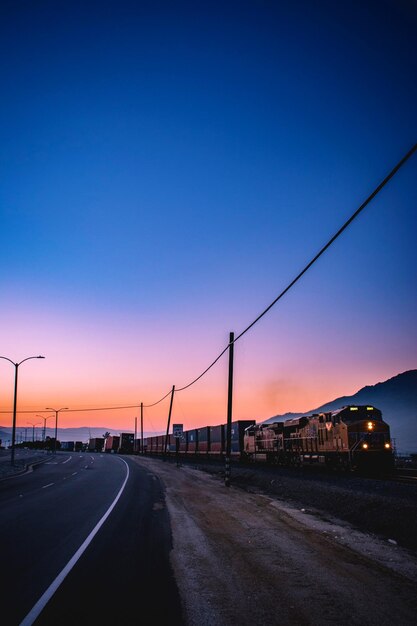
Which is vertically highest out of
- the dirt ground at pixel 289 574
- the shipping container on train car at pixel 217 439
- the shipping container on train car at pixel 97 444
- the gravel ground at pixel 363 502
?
the dirt ground at pixel 289 574

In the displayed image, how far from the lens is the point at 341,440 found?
89.0ft

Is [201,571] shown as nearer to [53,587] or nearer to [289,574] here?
[289,574]

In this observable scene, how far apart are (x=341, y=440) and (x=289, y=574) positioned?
2179 centimetres

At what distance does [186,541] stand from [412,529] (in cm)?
588

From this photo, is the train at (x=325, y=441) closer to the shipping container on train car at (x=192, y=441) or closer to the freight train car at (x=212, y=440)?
the freight train car at (x=212, y=440)

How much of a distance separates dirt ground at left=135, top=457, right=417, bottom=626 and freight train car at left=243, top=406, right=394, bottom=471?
48.1 feet

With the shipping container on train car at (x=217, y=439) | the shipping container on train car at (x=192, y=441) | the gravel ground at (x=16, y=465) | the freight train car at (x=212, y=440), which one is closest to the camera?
the gravel ground at (x=16, y=465)

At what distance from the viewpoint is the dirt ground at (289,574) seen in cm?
532

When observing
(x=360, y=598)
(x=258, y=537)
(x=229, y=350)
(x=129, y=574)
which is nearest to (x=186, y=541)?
Answer: (x=258, y=537)

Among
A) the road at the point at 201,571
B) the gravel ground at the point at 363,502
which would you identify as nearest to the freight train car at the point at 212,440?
the gravel ground at the point at 363,502

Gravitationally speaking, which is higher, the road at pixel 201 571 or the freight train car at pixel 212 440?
the road at pixel 201 571

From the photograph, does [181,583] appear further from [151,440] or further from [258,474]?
[151,440]

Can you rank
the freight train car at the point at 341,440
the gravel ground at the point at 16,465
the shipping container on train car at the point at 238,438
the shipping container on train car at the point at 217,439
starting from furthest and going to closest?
the shipping container on train car at the point at 238,438 < the shipping container on train car at the point at 217,439 < the gravel ground at the point at 16,465 < the freight train car at the point at 341,440

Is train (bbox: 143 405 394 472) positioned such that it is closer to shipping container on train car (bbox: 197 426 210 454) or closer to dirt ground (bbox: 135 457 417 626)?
shipping container on train car (bbox: 197 426 210 454)
